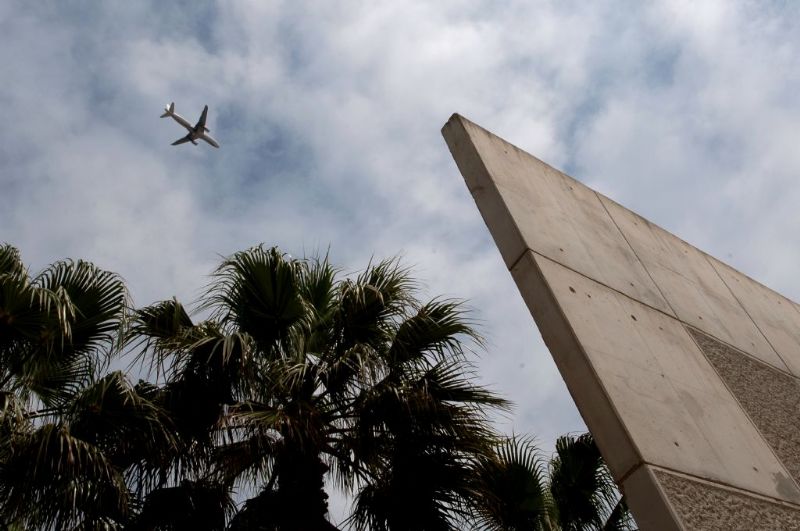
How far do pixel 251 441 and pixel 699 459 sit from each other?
2.53 meters

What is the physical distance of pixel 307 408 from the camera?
15.2 ft

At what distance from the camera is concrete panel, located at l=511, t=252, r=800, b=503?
3.22 metres

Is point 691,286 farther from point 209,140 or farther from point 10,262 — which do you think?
point 209,140

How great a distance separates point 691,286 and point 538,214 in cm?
158

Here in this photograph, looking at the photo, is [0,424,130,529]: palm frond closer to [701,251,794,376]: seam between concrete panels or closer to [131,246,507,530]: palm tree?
[131,246,507,530]: palm tree

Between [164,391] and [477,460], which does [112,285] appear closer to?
[164,391]

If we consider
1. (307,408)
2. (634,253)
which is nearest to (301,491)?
(307,408)

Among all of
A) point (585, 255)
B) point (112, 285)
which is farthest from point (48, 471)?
point (585, 255)

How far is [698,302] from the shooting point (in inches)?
195

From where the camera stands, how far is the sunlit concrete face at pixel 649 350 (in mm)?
3145

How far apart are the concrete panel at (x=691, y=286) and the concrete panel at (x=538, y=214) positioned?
201 mm

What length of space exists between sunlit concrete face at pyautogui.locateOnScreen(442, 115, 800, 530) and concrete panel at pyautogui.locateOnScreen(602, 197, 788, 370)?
17 mm

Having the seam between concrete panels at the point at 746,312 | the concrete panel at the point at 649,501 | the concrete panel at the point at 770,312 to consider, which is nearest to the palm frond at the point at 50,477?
the concrete panel at the point at 649,501

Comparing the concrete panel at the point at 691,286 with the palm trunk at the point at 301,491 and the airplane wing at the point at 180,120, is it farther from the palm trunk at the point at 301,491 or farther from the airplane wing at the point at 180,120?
the airplane wing at the point at 180,120
